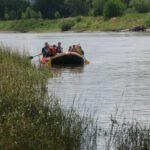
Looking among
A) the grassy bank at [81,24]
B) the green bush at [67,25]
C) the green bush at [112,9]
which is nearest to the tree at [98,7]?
the green bush at [112,9]

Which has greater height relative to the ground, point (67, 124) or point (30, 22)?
point (67, 124)

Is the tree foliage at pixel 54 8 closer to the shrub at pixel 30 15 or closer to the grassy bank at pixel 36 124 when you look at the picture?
the shrub at pixel 30 15

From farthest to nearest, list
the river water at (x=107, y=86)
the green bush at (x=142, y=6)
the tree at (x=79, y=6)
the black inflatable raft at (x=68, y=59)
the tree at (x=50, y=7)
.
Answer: the tree at (x=50, y=7), the tree at (x=79, y=6), the green bush at (x=142, y=6), the black inflatable raft at (x=68, y=59), the river water at (x=107, y=86)

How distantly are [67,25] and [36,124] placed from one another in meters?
103

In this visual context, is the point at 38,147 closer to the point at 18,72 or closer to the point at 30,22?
the point at 18,72

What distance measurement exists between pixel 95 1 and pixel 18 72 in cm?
11350

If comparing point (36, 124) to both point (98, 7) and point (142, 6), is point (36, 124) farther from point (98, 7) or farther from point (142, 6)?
point (98, 7)

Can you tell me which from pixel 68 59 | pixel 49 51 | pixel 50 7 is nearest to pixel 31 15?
pixel 50 7

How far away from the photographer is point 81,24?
375ft

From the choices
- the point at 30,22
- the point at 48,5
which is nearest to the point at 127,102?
the point at 30,22

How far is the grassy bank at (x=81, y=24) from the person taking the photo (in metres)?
106

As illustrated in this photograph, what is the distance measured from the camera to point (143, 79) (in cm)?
3081

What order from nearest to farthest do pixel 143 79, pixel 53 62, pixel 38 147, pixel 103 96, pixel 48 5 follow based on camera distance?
pixel 38 147 → pixel 103 96 → pixel 143 79 → pixel 53 62 → pixel 48 5

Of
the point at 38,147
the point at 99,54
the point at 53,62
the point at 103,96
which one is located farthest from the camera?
the point at 99,54
